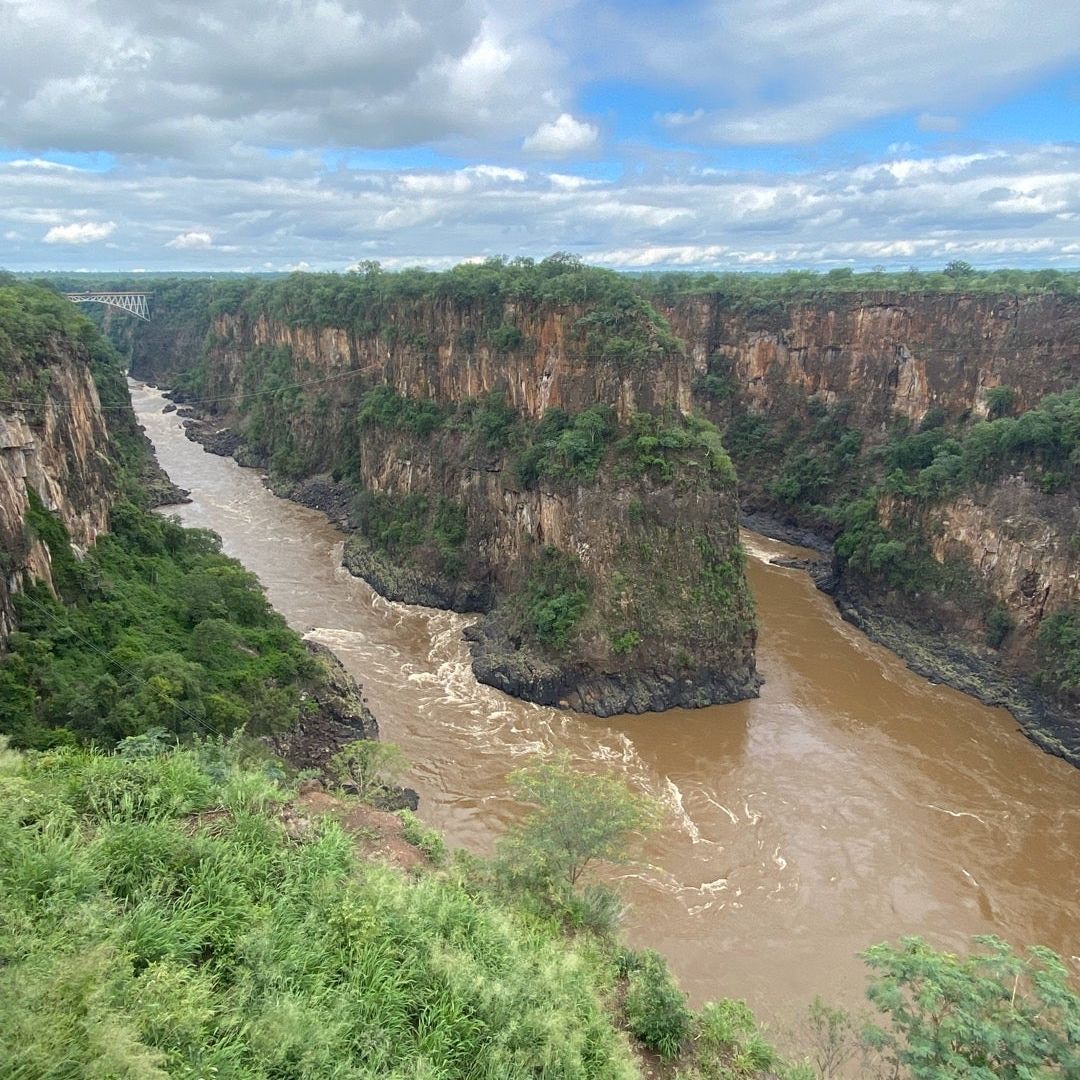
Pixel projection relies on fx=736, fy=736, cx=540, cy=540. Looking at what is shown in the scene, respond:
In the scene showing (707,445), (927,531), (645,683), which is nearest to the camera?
(645,683)

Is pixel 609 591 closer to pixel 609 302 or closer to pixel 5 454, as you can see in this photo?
pixel 609 302

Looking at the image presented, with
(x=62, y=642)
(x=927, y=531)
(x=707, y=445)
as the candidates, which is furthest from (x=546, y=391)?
(x=62, y=642)

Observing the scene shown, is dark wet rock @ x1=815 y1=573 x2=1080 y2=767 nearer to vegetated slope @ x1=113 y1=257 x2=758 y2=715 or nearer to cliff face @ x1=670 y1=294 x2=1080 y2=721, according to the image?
cliff face @ x1=670 y1=294 x2=1080 y2=721

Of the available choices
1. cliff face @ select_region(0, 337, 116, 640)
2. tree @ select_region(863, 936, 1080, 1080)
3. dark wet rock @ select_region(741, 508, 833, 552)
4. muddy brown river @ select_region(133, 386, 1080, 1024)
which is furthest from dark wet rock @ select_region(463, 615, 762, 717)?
dark wet rock @ select_region(741, 508, 833, 552)

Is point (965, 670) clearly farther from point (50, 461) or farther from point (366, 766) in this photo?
point (50, 461)

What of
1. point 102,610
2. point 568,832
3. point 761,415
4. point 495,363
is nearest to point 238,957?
point 568,832

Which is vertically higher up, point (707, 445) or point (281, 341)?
point (281, 341)

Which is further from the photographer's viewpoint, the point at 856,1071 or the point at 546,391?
the point at 546,391
